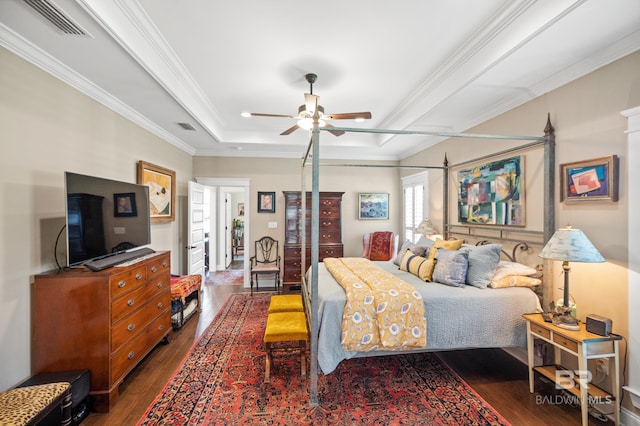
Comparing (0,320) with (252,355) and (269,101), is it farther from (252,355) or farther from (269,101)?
(269,101)

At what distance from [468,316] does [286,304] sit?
1.78m

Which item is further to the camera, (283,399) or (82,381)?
(283,399)

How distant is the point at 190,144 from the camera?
15.7 feet

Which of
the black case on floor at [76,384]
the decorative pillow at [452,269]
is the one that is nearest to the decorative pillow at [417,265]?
the decorative pillow at [452,269]

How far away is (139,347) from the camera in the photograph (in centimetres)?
244

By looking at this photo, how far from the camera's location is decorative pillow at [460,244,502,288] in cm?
252

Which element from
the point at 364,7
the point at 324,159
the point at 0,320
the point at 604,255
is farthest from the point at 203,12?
the point at 324,159

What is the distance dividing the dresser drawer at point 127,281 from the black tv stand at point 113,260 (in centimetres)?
13

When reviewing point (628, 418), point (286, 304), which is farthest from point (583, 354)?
point (286, 304)

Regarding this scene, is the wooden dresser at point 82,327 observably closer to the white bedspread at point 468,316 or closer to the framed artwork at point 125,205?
the framed artwork at point 125,205

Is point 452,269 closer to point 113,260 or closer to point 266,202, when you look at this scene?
point 113,260

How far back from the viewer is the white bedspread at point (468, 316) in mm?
2250

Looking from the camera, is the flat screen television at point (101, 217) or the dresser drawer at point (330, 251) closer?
the flat screen television at point (101, 217)

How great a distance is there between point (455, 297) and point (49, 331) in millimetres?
3232
